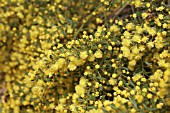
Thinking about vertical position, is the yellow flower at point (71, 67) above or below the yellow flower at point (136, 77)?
above

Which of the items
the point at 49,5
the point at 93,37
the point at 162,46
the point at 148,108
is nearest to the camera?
the point at 148,108

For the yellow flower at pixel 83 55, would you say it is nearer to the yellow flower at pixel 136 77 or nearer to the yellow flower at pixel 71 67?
the yellow flower at pixel 71 67

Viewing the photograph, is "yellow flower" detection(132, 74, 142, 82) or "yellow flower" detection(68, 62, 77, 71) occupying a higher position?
"yellow flower" detection(68, 62, 77, 71)

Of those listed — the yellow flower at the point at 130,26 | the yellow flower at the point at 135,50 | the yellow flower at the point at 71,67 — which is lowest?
the yellow flower at the point at 71,67

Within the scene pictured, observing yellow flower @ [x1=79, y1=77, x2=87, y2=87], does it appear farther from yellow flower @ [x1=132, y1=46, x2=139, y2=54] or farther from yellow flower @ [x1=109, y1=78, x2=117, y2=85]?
yellow flower @ [x1=132, y1=46, x2=139, y2=54]

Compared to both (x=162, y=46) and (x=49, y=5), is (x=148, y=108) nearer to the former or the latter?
(x=162, y=46)

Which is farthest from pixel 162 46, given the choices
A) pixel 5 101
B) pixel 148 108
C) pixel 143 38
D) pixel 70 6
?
pixel 5 101

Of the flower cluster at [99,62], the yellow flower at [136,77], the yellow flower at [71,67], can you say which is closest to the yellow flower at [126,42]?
the flower cluster at [99,62]

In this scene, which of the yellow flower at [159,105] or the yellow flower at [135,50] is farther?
the yellow flower at [135,50]

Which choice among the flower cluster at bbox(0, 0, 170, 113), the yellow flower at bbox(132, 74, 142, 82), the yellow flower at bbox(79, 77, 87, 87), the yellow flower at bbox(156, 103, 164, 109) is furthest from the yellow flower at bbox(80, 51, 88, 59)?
the yellow flower at bbox(156, 103, 164, 109)
